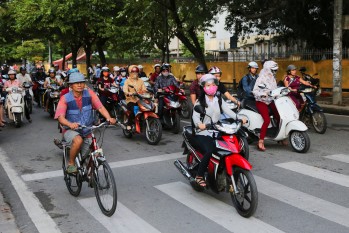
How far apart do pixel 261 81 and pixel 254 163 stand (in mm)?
1789

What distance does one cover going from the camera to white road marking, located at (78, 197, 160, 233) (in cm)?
520

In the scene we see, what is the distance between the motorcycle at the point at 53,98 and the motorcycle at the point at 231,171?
9.77m

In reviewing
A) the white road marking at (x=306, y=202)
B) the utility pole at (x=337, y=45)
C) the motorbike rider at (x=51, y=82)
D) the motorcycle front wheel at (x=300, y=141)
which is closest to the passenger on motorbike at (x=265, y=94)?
the motorcycle front wheel at (x=300, y=141)

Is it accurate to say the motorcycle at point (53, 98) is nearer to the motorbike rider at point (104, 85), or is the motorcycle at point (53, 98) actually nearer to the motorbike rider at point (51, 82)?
the motorbike rider at point (51, 82)

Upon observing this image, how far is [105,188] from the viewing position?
562 cm

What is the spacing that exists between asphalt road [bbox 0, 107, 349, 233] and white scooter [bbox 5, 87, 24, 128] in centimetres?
352

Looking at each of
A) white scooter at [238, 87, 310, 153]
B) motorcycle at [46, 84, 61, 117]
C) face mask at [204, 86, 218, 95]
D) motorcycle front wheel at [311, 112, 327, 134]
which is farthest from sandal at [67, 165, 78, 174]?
motorcycle at [46, 84, 61, 117]

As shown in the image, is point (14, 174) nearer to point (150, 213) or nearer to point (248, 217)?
point (150, 213)

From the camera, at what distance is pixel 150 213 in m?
5.72

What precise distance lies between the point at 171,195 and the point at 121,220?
1.11 meters

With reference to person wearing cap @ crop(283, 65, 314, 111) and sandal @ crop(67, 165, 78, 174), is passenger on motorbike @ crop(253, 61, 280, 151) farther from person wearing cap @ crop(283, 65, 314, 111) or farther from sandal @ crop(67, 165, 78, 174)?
sandal @ crop(67, 165, 78, 174)

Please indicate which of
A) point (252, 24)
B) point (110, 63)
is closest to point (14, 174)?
point (252, 24)

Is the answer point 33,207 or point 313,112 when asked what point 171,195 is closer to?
point 33,207

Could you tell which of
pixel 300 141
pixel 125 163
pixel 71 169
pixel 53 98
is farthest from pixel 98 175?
pixel 53 98
